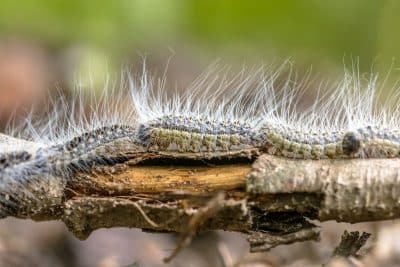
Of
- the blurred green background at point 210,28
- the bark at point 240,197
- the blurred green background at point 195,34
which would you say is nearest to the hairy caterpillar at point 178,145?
the bark at point 240,197

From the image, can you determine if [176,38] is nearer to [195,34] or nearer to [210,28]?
[195,34]

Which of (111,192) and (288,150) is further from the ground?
A: (288,150)

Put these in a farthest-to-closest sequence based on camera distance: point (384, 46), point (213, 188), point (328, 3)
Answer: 1. point (328, 3)
2. point (384, 46)
3. point (213, 188)

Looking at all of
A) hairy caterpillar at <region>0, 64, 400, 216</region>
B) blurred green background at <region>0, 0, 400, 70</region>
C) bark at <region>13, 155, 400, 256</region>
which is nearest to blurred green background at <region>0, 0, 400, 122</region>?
blurred green background at <region>0, 0, 400, 70</region>

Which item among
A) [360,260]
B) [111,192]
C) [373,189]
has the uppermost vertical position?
[373,189]

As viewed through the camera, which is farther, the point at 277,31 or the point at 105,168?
the point at 277,31

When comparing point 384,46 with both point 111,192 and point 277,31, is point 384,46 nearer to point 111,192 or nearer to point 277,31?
point 277,31

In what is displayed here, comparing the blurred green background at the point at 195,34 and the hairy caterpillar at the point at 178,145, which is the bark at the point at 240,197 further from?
the blurred green background at the point at 195,34

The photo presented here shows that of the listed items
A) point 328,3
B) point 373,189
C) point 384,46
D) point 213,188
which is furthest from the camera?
point 328,3

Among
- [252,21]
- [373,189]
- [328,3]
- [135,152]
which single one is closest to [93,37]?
[252,21]
